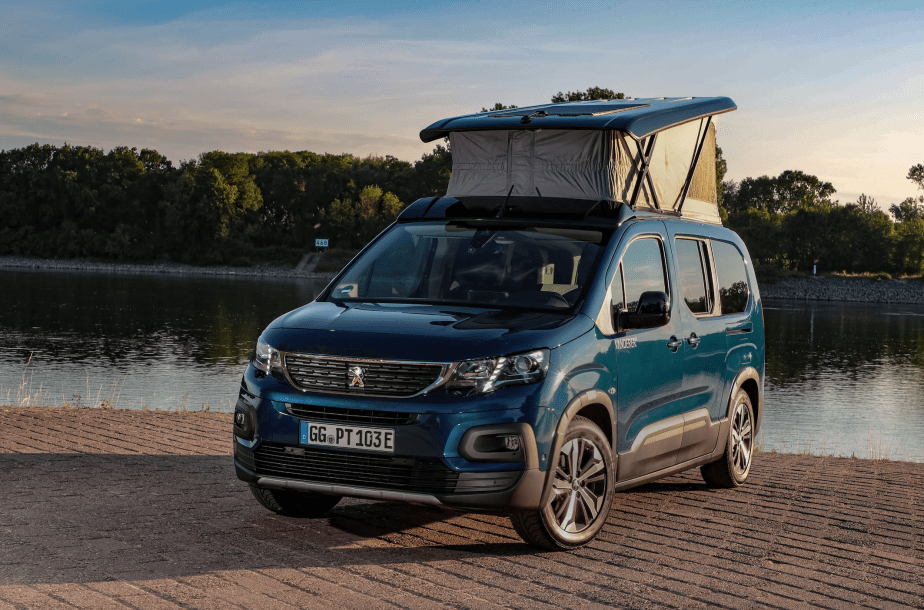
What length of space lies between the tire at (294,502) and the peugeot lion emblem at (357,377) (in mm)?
1281

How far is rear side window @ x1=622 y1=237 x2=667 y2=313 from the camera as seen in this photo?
22.2 ft

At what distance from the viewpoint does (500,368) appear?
5598mm

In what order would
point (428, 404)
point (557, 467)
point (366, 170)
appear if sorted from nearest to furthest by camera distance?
point (428, 404), point (557, 467), point (366, 170)

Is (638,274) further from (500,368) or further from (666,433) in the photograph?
(500,368)

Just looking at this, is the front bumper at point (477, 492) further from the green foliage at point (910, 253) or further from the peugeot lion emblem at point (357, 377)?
the green foliage at point (910, 253)

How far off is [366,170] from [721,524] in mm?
145137

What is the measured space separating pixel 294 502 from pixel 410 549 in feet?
3.38

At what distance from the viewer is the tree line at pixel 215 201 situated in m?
146

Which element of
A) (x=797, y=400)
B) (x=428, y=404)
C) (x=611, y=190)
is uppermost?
(x=611, y=190)

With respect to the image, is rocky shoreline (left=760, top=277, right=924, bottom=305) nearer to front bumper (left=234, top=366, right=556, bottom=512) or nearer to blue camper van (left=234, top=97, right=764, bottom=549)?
blue camper van (left=234, top=97, right=764, bottom=549)

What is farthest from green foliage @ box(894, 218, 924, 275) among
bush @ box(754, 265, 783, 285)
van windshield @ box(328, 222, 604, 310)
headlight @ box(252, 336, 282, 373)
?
headlight @ box(252, 336, 282, 373)

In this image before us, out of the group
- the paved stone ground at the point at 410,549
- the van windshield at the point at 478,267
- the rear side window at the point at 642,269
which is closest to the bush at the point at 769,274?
the paved stone ground at the point at 410,549

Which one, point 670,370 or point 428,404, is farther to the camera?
point 670,370

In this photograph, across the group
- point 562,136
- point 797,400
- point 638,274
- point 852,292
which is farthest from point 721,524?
point 852,292
